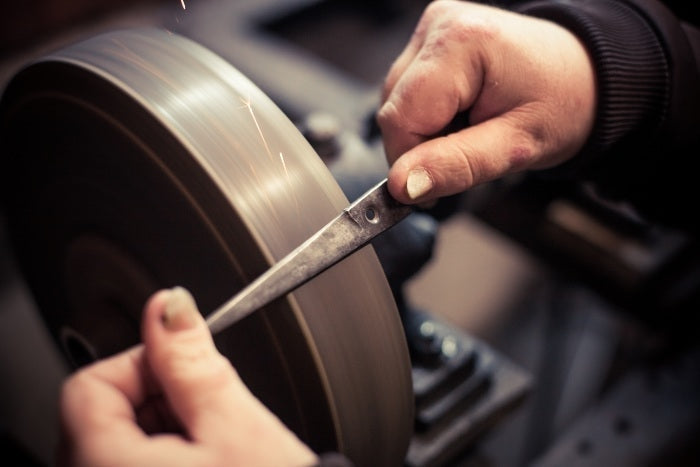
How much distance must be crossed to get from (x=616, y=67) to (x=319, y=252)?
0.44 metres

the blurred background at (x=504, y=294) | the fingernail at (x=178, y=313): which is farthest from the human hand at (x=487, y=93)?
the fingernail at (x=178, y=313)

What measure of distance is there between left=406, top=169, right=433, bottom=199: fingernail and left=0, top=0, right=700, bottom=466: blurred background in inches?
5.8

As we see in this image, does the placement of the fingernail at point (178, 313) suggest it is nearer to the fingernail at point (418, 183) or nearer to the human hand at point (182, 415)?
the human hand at point (182, 415)

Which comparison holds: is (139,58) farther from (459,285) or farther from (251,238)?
(459,285)

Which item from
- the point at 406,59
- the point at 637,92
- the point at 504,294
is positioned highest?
the point at 406,59

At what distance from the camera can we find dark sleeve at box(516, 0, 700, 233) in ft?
2.41

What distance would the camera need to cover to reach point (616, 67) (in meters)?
0.73

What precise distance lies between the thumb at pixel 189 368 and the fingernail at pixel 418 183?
23 cm

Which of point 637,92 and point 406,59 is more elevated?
point 406,59

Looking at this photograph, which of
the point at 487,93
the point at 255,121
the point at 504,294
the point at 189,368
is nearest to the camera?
the point at 189,368

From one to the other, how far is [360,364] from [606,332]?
1.05m

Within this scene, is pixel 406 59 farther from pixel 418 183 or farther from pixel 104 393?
pixel 104 393

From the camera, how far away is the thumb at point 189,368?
0.44 m

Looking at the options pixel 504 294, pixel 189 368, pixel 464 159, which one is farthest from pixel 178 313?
pixel 504 294
